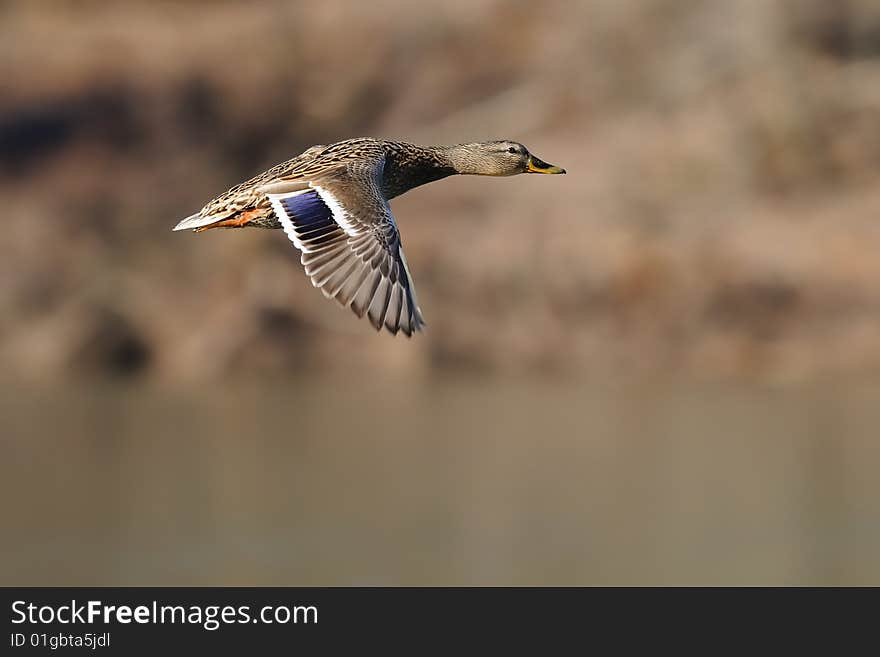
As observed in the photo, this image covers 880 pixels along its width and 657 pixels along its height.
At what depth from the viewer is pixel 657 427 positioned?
17.2 meters

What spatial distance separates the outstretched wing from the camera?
4.66 m

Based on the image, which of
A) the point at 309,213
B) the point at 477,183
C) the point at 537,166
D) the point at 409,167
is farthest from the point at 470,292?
the point at 309,213

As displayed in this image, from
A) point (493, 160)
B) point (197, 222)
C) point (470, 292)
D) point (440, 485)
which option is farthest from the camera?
point (470, 292)

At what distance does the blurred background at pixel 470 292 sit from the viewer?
16.0 m

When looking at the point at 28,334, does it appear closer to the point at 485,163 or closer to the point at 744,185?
the point at 744,185

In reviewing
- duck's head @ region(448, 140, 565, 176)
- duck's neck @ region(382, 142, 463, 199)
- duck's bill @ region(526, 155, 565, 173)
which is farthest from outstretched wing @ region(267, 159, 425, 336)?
duck's bill @ region(526, 155, 565, 173)

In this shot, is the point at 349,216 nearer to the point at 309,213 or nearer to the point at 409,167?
the point at 309,213

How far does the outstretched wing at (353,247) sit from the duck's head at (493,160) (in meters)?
0.80

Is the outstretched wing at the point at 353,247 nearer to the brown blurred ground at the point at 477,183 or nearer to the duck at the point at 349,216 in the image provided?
the duck at the point at 349,216

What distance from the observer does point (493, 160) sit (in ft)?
19.7

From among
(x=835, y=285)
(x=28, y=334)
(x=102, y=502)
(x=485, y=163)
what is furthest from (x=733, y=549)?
(x=485, y=163)

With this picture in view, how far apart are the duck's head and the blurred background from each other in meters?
8.96

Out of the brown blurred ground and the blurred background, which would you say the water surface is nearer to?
the blurred background

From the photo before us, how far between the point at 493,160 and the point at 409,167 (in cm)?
39
